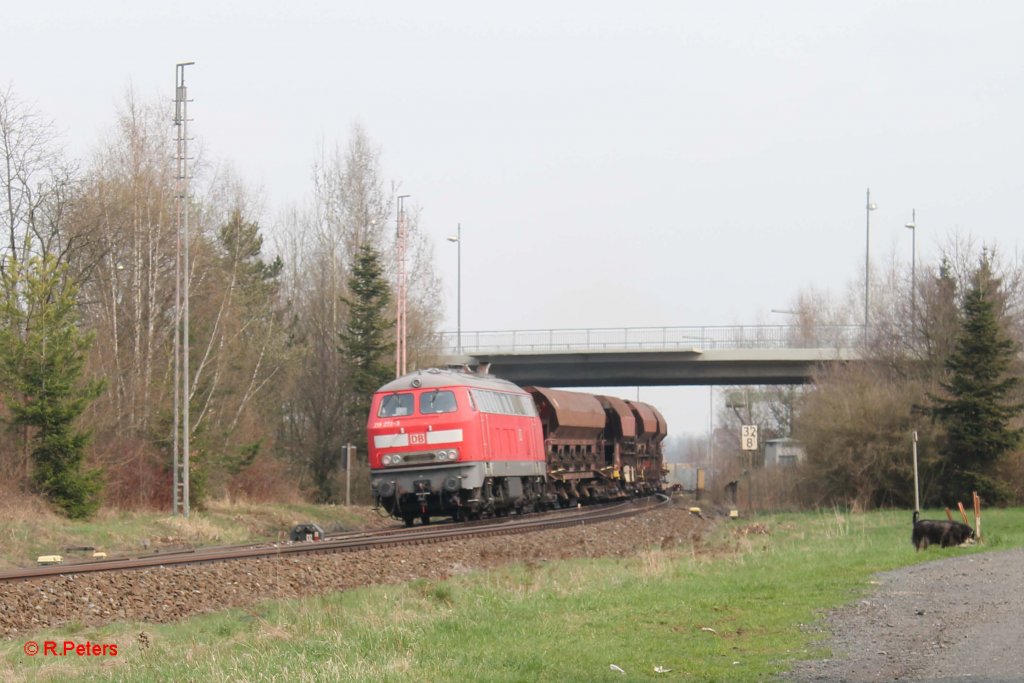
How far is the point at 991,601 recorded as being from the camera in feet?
43.1

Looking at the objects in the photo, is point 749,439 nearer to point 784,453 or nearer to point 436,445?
point 436,445

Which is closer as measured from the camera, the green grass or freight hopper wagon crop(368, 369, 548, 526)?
the green grass

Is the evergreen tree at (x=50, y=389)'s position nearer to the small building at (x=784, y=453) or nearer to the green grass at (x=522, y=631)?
the green grass at (x=522, y=631)

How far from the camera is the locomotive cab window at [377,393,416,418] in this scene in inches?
1110

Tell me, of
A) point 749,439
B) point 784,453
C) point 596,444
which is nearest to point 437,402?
point 749,439

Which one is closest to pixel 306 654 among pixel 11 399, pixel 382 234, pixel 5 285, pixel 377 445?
pixel 377 445

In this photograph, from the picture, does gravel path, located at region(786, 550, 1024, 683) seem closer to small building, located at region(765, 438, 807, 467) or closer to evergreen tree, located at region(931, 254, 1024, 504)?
evergreen tree, located at region(931, 254, 1024, 504)

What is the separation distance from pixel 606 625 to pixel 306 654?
311 centimetres

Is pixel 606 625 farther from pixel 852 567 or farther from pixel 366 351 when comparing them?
pixel 366 351

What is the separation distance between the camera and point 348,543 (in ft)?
71.1

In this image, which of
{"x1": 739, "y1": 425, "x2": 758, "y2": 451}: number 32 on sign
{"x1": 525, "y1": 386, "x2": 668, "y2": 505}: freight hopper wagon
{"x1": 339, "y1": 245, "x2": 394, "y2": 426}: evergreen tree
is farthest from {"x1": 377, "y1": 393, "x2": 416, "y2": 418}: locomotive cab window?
{"x1": 339, "y1": 245, "x2": 394, "y2": 426}: evergreen tree

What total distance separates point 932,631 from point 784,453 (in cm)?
4142

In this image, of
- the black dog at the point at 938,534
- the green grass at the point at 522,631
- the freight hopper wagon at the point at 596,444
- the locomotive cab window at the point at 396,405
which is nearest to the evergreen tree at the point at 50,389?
the locomotive cab window at the point at 396,405

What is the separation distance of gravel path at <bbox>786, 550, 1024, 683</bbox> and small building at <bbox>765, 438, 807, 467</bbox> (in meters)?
25.2
